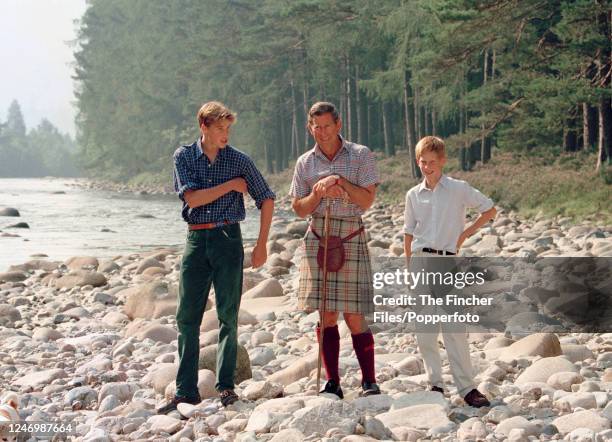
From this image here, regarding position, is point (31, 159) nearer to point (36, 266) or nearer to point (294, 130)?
point (294, 130)

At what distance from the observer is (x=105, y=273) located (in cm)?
1509

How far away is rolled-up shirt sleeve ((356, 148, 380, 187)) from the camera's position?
16.9ft

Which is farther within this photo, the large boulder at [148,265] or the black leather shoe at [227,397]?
the large boulder at [148,265]

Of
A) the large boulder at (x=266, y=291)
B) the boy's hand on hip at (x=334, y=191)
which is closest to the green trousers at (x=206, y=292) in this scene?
the boy's hand on hip at (x=334, y=191)

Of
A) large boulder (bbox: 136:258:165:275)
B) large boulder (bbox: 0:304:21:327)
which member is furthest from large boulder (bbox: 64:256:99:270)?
large boulder (bbox: 0:304:21:327)

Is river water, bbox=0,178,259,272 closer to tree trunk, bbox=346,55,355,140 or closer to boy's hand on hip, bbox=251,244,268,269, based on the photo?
tree trunk, bbox=346,55,355,140

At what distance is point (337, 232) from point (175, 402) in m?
1.38

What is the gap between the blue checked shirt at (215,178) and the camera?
5.27m

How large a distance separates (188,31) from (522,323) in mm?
54544

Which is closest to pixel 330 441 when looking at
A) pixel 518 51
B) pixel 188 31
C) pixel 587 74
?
pixel 587 74

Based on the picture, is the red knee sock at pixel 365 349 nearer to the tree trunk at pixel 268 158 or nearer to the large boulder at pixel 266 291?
the large boulder at pixel 266 291

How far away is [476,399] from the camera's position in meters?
5.04

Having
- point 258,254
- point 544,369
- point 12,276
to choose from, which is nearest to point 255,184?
point 258,254

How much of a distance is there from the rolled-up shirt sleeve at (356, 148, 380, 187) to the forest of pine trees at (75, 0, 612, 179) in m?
13.5
